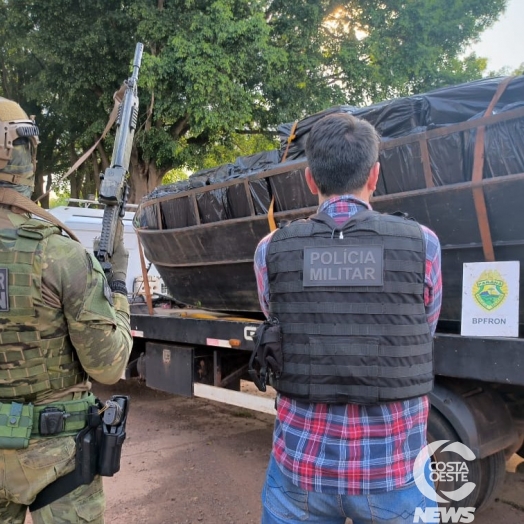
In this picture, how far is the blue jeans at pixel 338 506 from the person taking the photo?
1.38 meters

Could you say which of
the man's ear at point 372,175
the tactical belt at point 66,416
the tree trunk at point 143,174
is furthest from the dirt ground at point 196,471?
the tree trunk at point 143,174

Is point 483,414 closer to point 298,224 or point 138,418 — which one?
point 298,224

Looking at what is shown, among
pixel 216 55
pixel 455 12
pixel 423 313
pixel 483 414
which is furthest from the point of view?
pixel 455 12

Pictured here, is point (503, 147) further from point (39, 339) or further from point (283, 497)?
point (39, 339)

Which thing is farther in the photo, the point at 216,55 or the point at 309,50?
the point at 309,50

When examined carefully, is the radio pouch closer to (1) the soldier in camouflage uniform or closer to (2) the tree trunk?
(1) the soldier in camouflage uniform

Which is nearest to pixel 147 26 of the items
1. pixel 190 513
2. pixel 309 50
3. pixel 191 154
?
pixel 191 154

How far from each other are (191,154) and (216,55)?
2.96 metres

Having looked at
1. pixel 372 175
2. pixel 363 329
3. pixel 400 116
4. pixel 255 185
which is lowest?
pixel 363 329

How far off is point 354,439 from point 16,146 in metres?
1.40

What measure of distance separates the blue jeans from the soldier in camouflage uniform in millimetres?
677

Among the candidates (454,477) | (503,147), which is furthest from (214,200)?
(454,477)

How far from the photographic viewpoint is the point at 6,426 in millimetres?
1633

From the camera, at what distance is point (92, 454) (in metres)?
1.73
